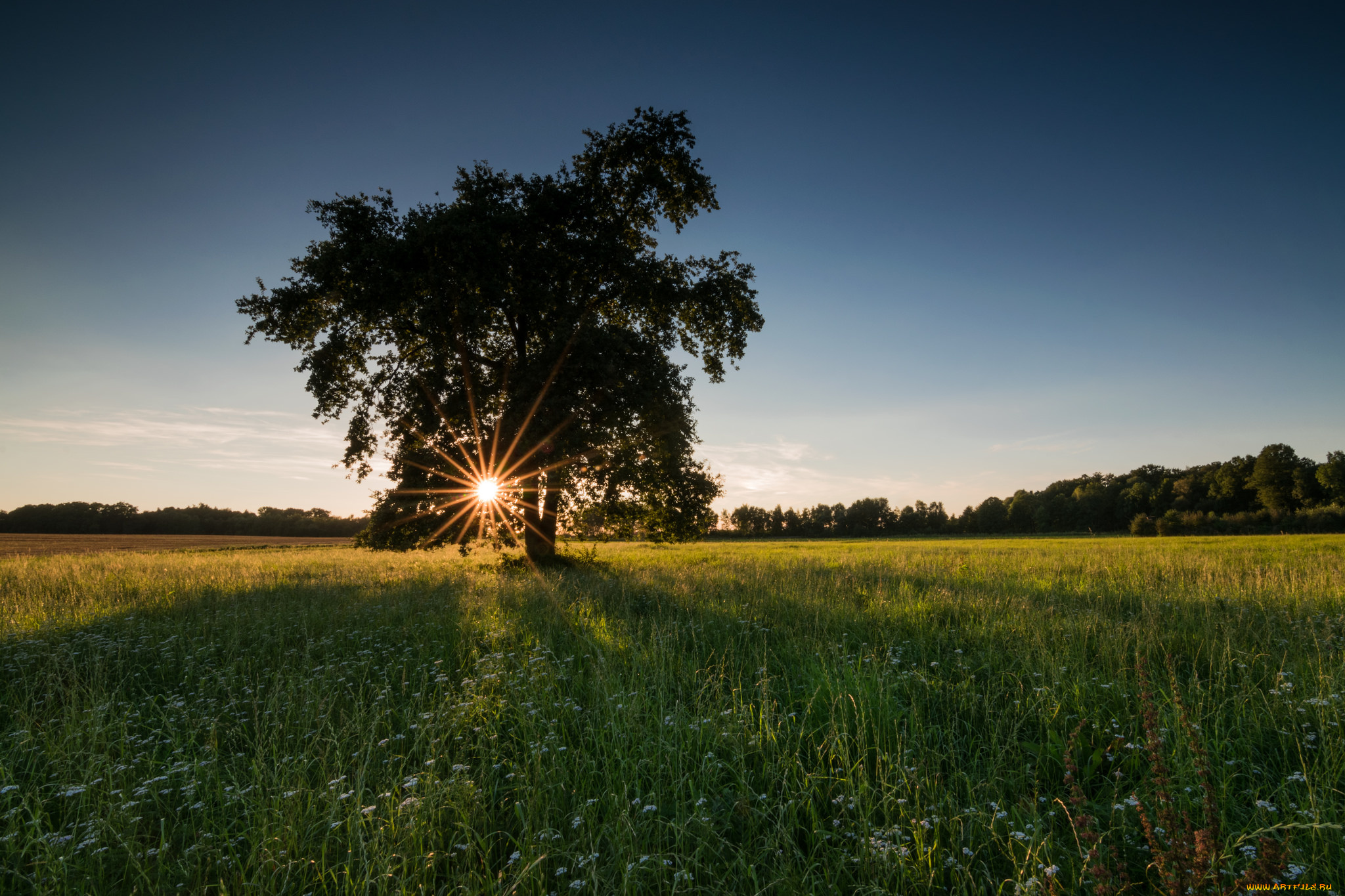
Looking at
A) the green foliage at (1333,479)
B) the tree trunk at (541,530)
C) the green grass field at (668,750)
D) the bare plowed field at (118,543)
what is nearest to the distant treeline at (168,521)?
the bare plowed field at (118,543)

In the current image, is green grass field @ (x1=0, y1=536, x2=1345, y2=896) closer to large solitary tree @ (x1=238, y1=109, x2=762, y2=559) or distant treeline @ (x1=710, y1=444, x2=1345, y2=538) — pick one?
large solitary tree @ (x1=238, y1=109, x2=762, y2=559)

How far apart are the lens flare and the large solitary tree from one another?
0.05 m

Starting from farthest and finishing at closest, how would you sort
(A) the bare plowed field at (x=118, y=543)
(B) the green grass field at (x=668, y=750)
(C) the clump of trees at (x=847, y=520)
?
1. (C) the clump of trees at (x=847, y=520)
2. (A) the bare plowed field at (x=118, y=543)
3. (B) the green grass field at (x=668, y=750)

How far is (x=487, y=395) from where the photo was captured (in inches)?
649

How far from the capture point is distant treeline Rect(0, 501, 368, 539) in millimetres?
76125

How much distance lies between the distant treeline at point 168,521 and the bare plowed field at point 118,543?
39.9 feet

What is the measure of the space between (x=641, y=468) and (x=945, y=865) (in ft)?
46.5

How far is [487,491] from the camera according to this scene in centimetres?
1596

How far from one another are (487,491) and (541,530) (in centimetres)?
279

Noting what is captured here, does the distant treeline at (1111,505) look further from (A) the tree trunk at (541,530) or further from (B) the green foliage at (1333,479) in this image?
(A) the tree trunk at (541,530)

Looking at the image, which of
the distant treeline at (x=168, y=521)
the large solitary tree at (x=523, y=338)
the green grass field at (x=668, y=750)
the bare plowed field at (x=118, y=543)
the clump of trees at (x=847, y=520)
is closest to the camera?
the green grass field at (x=668, y=750)

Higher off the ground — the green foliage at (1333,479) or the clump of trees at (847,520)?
the green foliage at (1333,479)

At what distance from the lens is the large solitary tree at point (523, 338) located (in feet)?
47.8

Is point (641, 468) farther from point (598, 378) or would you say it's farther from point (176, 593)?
point (176, 593)
